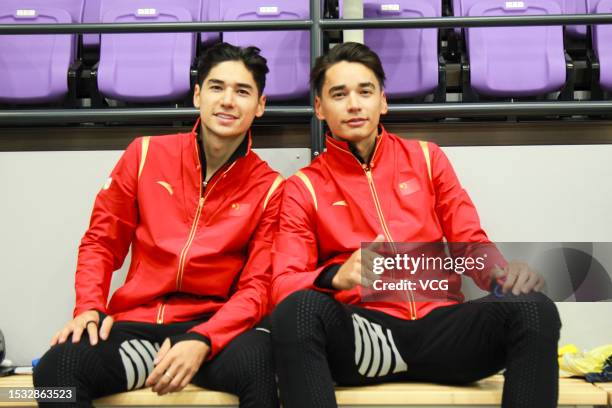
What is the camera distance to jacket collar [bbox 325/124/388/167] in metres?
1.60

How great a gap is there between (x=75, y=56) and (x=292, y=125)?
2.94 feet

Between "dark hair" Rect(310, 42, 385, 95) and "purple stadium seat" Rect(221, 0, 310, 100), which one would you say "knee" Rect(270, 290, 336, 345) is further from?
"purple stadium seat" Rect(221, 0, 310, 100)

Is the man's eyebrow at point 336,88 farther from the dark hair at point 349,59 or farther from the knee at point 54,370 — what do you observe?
the knee at point 54,370

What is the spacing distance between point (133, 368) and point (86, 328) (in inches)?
5.4

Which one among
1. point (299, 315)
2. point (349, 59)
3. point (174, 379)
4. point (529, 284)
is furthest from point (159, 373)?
point (349, 59)

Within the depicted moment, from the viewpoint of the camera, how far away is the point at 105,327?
1.38m

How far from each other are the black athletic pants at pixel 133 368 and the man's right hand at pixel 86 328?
1 centimetres

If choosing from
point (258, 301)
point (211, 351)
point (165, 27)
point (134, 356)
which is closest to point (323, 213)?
point (258, 301)

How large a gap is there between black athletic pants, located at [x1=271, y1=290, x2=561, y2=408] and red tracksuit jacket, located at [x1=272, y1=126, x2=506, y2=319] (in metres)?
0.11

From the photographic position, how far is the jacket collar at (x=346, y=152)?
1.60m

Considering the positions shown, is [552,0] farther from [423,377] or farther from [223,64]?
[423,377]

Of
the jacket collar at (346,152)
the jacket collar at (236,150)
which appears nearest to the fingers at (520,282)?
the jacket collar at (346,152)

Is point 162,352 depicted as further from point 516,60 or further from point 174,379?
point 516,60

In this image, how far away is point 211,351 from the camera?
134 cm
